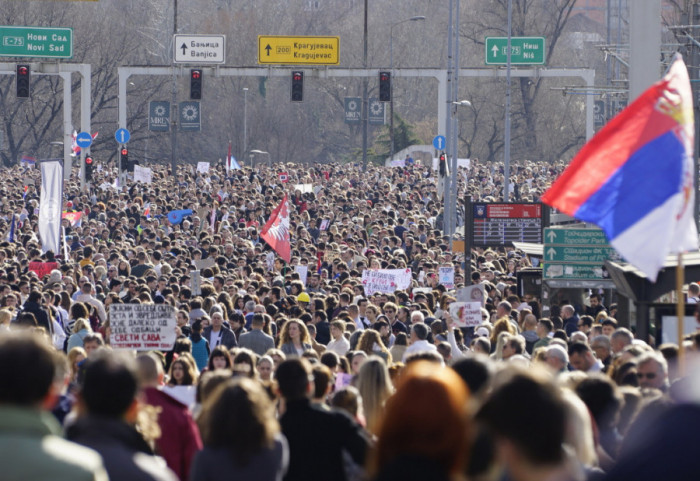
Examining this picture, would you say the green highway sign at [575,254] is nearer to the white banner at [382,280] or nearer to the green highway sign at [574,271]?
the green highway sign at [574,271]

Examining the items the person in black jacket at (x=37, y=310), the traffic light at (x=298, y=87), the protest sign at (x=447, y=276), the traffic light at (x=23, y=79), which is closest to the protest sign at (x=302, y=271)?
the protest sign at (x=447, y=276)

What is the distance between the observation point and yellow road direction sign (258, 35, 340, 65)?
47.7m

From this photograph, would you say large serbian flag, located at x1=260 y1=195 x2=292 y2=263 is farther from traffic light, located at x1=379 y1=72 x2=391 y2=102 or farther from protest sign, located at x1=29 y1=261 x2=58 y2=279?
traffic light, located at x1=379 y1=72 x2=391 y2=102

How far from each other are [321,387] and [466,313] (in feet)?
25.4

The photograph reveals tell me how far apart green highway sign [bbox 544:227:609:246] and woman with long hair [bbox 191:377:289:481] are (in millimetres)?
13442

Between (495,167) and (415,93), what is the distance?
1491 inches

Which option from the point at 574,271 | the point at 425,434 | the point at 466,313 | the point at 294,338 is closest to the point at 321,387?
the point at 425,434

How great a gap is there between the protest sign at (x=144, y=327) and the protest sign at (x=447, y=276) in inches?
389

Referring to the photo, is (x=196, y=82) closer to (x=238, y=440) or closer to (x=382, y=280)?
(x=382, y=280)

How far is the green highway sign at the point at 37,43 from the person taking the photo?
45188mm

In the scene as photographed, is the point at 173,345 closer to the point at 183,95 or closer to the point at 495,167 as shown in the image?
the point at 495,167

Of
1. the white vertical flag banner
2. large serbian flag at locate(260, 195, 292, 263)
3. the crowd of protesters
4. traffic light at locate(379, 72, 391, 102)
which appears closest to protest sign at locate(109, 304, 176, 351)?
the crowd of protesters

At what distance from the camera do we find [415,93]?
101 metres

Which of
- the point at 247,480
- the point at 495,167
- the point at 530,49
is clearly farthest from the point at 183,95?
the point at 247,480
